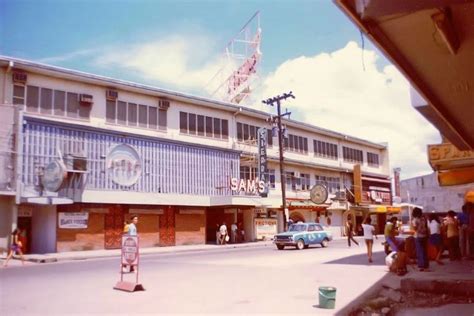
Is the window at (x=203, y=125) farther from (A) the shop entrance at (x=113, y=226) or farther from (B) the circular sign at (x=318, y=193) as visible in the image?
(B) the circular sign at (x=318, y=193)

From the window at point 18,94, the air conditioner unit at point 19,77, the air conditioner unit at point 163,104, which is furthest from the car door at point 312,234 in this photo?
the air conditioner unit at point 19,77

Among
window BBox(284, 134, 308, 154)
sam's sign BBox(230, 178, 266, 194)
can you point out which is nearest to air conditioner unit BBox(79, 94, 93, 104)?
sam's sign BBox(230, 178, 266, 194)

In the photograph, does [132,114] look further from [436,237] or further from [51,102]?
[436,237]

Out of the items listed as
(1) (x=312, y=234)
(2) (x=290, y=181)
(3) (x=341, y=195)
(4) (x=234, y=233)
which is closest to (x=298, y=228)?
(1) (x=312, y=234)

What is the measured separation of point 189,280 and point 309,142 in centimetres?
3691

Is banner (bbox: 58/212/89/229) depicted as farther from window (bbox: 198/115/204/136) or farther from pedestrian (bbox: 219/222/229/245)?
window (bbox: 198/115/204/136)

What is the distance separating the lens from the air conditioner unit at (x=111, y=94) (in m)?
31.8

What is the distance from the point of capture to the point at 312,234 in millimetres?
29094

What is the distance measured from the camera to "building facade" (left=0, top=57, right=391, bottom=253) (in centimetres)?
2725

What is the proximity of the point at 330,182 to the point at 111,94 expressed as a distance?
27.6 metres

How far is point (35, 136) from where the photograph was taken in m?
27.5

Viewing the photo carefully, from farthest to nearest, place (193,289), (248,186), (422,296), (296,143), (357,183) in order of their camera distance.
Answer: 1. (357,183)
2. (296,143)
3. (248,186)
4. (193,289)
5. (422,296)

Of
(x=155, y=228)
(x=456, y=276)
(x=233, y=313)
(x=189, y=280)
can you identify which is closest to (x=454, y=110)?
(x=456, y=276)

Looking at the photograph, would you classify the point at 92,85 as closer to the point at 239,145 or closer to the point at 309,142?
the point at 239,145
